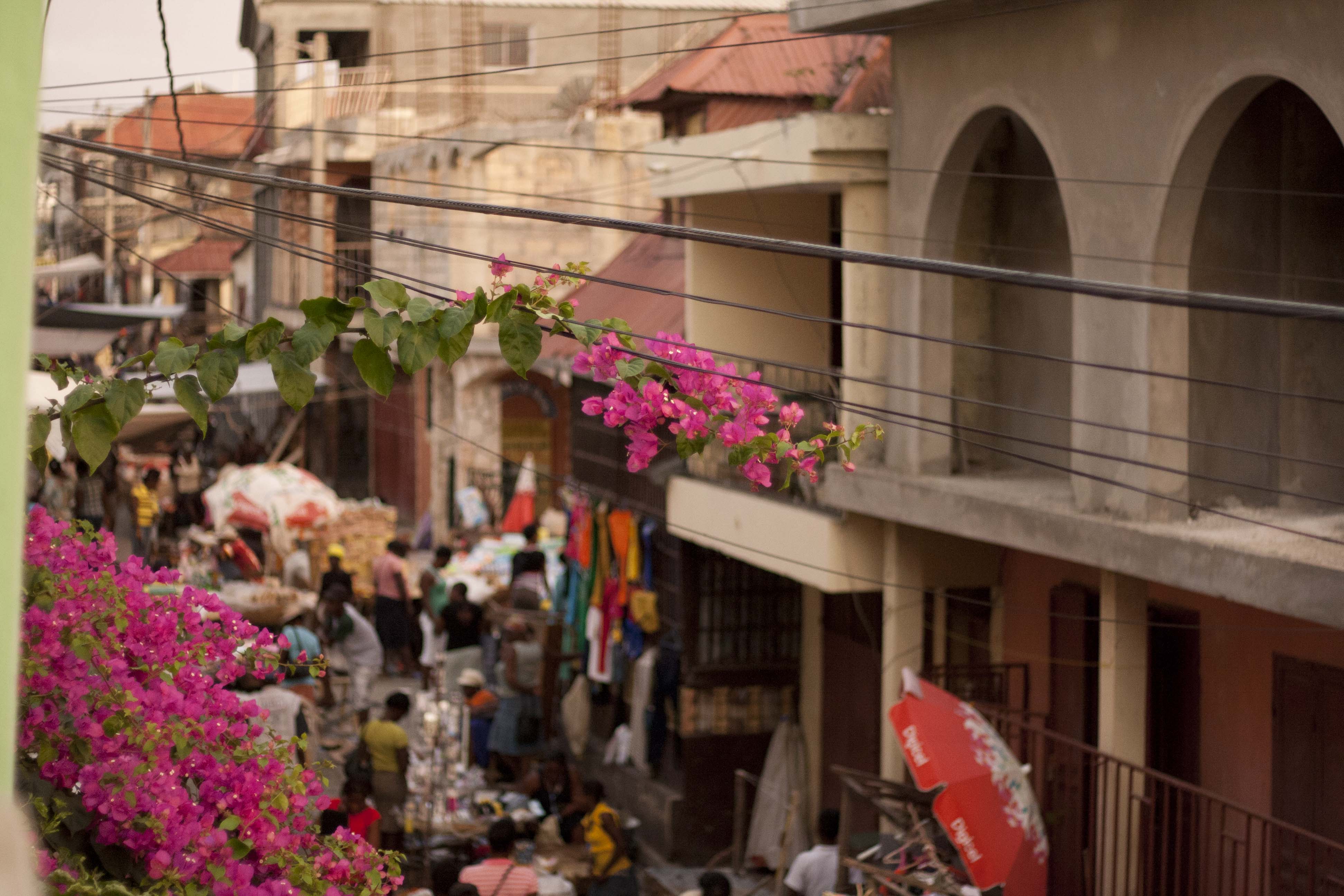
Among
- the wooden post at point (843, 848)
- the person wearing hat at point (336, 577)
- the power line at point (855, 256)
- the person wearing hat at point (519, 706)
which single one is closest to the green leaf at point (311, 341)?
the power line at point (855, 256)

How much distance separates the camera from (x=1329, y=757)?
8758 mm

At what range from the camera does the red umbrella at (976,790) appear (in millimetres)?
8211

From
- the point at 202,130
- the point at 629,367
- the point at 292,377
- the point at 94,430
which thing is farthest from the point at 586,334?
the point at 202,130

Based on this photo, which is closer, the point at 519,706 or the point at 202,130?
the point at 519,706

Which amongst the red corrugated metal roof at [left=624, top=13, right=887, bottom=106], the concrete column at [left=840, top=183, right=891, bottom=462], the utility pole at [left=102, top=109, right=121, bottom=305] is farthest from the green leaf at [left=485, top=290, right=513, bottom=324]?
the utility pole at [left=102, top=109, right=121, bottom=305]

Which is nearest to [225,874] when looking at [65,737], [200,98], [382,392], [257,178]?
[65,737]

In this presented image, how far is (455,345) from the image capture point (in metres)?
4.56

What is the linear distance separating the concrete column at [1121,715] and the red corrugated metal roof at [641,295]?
733 cm

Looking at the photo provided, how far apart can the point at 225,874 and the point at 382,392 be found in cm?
142

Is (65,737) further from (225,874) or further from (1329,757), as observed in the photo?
(1329,757)

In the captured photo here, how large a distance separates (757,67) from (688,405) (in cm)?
1198

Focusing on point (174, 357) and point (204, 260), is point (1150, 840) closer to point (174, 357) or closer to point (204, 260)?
point (174, 357)

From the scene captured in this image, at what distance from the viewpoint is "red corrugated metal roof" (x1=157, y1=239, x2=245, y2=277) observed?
49.0 metres

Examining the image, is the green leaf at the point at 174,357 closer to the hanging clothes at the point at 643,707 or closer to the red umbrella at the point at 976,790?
the red umbrella at the point at 976,790
